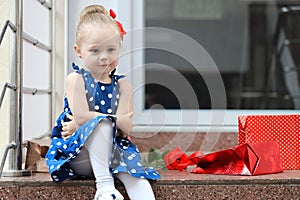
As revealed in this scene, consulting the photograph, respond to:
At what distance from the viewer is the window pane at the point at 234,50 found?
3.59 metres

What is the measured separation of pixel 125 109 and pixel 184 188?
0.29 meters

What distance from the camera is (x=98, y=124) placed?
1878 millimetres

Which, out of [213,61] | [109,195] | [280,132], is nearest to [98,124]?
[109,195]

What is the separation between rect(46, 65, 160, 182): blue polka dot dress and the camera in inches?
74.5

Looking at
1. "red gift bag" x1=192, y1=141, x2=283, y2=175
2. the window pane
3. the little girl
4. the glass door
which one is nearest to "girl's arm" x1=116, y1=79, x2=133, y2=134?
the little girl

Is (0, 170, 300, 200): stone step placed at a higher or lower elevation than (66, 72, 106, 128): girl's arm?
lower

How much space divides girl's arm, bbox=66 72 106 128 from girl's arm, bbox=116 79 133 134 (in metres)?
0.07

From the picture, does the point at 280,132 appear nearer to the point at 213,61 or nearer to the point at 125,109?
the point at 125,109

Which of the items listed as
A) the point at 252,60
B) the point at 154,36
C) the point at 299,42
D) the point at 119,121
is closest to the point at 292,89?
the point at 299,42

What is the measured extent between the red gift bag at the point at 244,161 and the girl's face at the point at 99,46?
0.45 m

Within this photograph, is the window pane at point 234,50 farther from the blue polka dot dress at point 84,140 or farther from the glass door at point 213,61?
the blue polka dot dress at point 84,140

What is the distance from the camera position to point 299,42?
3578mm

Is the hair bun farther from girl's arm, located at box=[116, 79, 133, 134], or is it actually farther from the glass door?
the glass door

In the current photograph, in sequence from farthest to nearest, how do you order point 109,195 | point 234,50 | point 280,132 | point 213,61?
point 234,50 < point 213,61 < point 280,132 < point 109,195
